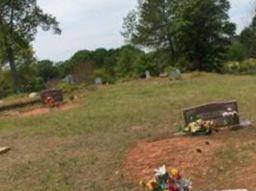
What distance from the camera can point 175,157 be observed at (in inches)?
407

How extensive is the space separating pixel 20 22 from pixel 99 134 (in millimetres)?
22303

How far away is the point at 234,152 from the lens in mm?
10172

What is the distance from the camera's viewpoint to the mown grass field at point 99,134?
399 inches

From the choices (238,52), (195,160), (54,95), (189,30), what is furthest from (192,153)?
(238,52)

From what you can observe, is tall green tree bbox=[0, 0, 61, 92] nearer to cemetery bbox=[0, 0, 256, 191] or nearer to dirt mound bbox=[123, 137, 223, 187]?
cemetery bbox=[0, 0, 256, 191]

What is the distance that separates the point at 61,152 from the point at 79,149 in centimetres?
36

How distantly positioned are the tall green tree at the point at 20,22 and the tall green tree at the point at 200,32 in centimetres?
1442

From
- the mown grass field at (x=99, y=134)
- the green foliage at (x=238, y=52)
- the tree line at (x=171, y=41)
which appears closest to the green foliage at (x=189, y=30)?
the tree line at (x=171, y=41)

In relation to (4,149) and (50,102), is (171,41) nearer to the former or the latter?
(50,102)

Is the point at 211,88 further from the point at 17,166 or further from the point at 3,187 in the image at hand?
the point at 3,187

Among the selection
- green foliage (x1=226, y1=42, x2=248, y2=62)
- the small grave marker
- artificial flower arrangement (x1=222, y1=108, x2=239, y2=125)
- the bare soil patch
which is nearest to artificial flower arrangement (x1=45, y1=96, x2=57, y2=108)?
the small grave marker

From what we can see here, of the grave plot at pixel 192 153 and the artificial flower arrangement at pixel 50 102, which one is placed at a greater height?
the artificial flower arrangement at pixel 50 102

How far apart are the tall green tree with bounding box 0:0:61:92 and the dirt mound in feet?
81.6

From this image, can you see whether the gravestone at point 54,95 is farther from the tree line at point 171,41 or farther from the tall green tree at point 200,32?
the tall green tree at point 200,32
